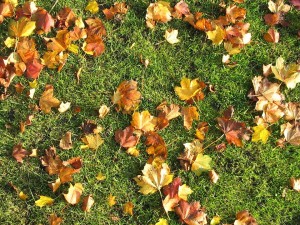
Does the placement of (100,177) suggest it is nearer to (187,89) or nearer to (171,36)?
(187,89)

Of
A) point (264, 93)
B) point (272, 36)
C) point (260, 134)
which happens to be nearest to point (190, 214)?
point (260, 134)

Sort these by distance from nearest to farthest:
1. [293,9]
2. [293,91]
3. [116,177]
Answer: [116,177]
[293,91]
[293,9]

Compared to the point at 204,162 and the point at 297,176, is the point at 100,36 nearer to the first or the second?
the point at 204,162

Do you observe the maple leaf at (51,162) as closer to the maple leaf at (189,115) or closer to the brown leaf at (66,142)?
the brown leaf at (66,142)

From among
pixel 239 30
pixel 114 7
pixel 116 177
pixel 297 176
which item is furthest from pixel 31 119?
pixel 297 176

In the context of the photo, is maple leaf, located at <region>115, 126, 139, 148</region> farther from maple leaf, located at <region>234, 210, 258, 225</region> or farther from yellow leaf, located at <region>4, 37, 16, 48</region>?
yellow leaf, located at <region>4, 37, 16, 48</region>

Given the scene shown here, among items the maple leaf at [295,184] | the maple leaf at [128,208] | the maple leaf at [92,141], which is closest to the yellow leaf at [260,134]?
the maple leaf at [295,184]
